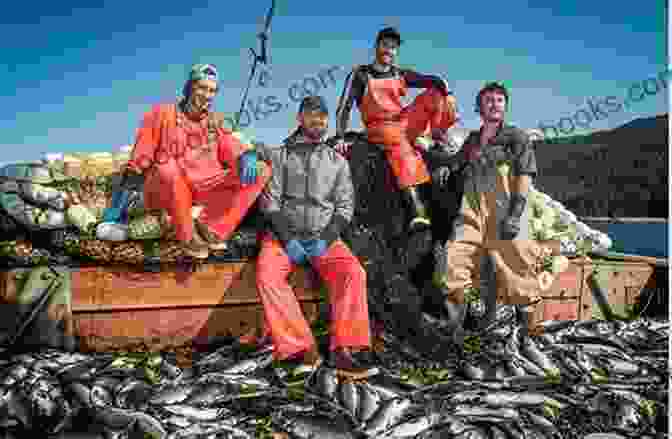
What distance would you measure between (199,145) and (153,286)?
1153 millimetres

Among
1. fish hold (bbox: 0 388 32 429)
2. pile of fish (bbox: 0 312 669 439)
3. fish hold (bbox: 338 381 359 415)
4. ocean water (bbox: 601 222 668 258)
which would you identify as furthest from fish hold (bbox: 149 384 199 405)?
ocean water (bbox: 601 222 668 258)

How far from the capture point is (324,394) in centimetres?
276

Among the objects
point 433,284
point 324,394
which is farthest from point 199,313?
point 433,284

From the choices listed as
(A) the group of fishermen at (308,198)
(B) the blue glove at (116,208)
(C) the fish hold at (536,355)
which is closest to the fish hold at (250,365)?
(A) the group of fishermen at (308,198)

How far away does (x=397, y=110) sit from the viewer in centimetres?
382

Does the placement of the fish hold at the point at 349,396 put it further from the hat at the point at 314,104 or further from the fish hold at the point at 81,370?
the hat at the point at 314,104

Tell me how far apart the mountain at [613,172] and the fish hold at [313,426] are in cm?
1063

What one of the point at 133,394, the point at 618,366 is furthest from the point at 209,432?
the point at 618,366

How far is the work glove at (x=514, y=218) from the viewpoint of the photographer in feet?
11.1

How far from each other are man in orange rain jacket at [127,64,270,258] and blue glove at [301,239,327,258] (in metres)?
0.52

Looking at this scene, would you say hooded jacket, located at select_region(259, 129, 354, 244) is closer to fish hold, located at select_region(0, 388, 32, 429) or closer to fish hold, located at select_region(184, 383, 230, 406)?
fish hold, located at select_region(184, 383, 230, 406)

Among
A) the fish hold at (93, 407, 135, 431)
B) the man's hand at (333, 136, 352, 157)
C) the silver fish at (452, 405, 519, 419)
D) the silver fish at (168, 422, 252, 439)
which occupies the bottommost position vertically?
the silver fish at (452, 405, 519, 419)

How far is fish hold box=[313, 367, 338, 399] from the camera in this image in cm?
277

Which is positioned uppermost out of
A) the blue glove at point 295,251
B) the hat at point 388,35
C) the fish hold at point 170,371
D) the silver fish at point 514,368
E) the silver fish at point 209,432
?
the hat at point 388,35
